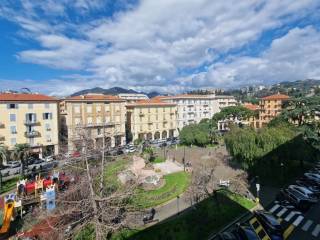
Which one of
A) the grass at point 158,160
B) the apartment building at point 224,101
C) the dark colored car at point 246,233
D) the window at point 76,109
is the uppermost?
the apartment building at point 224,101

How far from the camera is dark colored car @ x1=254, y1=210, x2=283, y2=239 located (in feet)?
64.4

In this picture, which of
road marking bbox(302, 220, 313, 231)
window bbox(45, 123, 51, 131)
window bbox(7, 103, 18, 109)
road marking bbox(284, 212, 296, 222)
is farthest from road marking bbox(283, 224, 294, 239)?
window bbox(7, 103, 18, 109)

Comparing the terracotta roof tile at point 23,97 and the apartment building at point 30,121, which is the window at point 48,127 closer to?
the apartment building at point 30,121

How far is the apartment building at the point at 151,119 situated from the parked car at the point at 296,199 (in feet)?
156

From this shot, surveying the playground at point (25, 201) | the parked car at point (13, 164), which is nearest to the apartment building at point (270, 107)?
the parked car at point (13, 164)

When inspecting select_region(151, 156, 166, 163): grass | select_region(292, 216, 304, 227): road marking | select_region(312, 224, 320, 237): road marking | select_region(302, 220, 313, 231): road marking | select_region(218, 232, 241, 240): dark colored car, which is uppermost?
select_region(151, 156, 166, 163): grass

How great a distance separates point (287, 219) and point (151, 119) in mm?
53560

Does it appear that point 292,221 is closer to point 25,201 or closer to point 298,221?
point 298,221

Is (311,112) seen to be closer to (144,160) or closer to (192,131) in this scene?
(192,131)

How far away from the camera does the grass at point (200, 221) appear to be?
20223mm

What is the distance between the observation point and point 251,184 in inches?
1225

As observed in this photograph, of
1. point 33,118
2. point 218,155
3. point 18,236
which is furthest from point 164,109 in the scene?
point 18,236

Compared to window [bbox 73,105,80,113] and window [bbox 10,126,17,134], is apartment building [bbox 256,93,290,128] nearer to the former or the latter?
window [bbox 73,105,80,113]

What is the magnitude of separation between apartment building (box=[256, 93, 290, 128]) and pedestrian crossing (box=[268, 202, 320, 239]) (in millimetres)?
61296
